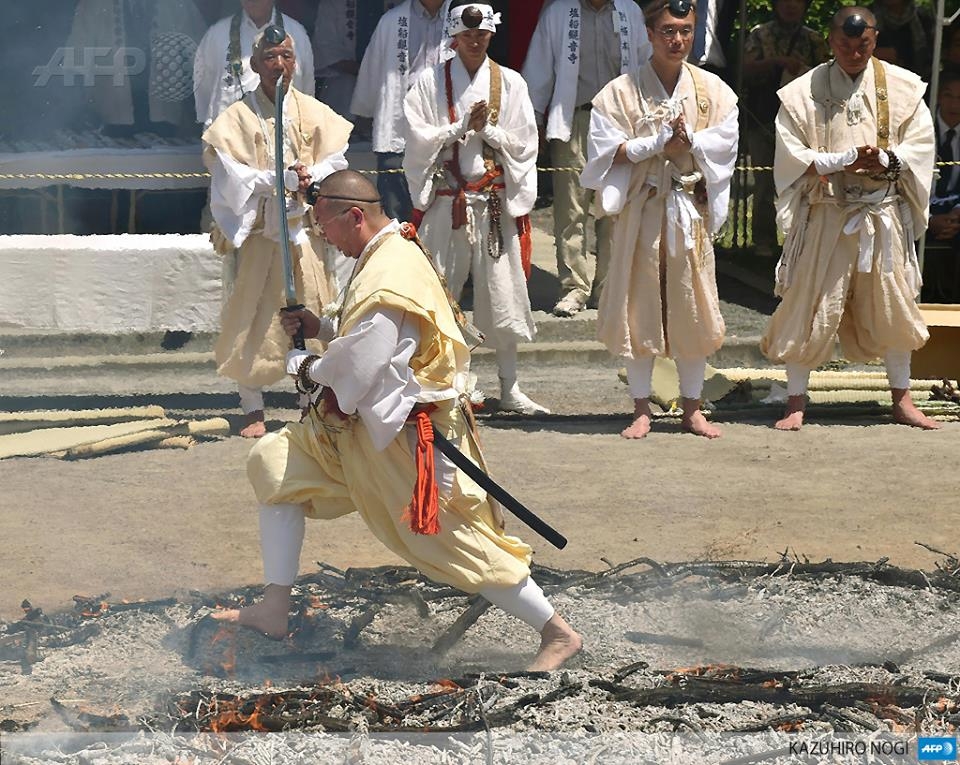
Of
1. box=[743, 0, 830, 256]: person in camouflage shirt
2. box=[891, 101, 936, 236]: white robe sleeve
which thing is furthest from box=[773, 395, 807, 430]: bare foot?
box=[743, 0, 830, 256]: person in camouflage shirt

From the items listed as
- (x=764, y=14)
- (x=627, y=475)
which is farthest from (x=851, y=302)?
(x=764, y=14)

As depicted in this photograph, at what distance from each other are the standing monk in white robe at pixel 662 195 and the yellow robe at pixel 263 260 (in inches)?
51.1

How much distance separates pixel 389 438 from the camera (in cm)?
441

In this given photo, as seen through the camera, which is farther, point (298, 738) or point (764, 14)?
point (764, 14)

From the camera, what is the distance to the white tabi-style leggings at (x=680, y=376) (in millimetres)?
7586

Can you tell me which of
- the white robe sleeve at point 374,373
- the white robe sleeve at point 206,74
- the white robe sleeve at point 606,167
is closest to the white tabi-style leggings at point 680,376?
the white robe sleeve at point 606,167

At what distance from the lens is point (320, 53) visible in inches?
392

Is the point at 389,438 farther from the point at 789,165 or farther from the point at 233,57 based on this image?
the point at 233,57

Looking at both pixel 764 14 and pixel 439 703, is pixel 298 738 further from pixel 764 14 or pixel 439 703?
pixel 764 14

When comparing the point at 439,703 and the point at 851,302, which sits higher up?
the point at 851,302

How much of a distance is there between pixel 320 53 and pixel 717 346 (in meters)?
3.75

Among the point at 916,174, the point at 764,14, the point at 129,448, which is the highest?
the point at 764,14

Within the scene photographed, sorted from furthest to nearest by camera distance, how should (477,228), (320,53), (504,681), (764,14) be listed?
1. (764,14)
2. (320,53)
3. (477,228)
4. (504,681)

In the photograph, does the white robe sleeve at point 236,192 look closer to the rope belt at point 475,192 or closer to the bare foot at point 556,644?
the rope belt at point 475,192
